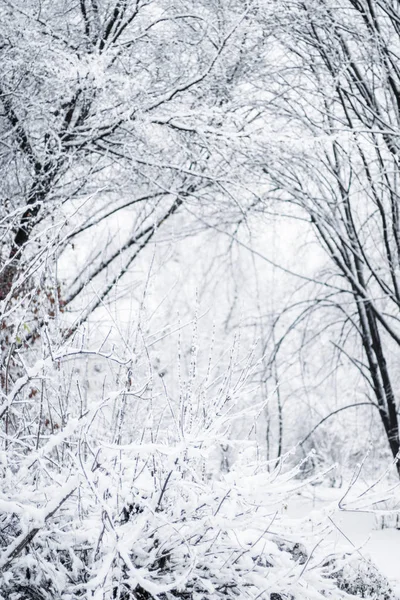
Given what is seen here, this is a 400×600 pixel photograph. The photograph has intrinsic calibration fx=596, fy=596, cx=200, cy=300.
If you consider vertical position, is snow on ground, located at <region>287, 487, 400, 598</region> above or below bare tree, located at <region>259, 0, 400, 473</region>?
below

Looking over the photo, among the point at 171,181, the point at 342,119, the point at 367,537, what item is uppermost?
the point at 342,119

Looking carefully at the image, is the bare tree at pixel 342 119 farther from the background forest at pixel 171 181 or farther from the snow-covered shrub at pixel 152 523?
the snow-covered shrub at pixel 152 523

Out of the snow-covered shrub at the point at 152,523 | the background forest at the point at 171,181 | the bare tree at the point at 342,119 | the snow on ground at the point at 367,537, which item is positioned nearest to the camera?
the snow-covered shrub at the point at 152,523

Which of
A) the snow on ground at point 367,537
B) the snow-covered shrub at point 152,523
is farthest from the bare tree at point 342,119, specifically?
the snow-covered shrub at point 152,523

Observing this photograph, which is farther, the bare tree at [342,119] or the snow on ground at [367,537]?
the bare tree at [342,119]

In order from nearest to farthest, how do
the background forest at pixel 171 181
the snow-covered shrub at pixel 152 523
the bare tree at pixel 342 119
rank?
1. the snow-covered shrub at pixel 152 523
2. the background forest at pixel 171 181
3. the bare tree at pixel 342 119

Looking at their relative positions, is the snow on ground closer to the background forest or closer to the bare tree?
the background forest

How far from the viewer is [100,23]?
6.11m

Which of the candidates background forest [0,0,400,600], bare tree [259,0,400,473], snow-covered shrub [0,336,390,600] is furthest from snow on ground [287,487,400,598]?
bare tree [259,0,400,473]

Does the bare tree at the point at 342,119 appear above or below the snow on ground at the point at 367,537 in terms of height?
above

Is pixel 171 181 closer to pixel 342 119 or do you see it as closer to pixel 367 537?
pixel 342 119

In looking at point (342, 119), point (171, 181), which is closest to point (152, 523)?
point (342, 119)

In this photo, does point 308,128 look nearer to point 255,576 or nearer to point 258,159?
point 258,159

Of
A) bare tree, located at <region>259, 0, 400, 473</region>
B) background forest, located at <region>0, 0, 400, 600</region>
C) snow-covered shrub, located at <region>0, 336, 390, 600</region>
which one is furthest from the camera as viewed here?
bare tree, located at <region>259, 0, 400, 473</region>
